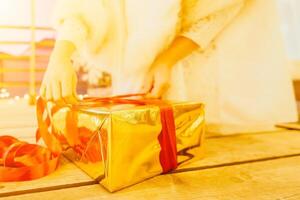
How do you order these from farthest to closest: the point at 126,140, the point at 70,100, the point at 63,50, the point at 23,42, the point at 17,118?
the point at 23,42, the point at 17,118, the point at 63,50, the point at 70,100, the point at 126,140

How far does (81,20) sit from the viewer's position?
759mm

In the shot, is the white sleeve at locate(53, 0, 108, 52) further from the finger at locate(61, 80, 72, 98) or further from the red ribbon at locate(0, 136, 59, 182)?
the red ribbon at locate(0, 136, 59, 182)

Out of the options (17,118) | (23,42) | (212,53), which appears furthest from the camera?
(23,42)

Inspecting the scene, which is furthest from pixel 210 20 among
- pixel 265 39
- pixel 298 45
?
pixel 298 45

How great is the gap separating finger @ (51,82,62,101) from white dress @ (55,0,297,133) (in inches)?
6.7

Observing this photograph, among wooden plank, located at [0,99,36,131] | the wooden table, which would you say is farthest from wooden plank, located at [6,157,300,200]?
wooden plank, located at [0,99,36,131]

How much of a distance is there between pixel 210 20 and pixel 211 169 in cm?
38

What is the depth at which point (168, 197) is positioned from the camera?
0.41 m

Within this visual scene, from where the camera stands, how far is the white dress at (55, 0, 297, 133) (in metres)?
0.76

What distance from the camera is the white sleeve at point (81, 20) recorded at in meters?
0.74

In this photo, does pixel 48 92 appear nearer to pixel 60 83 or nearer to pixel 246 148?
pixel 60 83

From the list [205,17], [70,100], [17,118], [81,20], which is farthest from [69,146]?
[17,118]

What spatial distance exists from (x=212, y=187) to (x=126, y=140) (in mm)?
133

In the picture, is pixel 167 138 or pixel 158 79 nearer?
pixel 167 138
